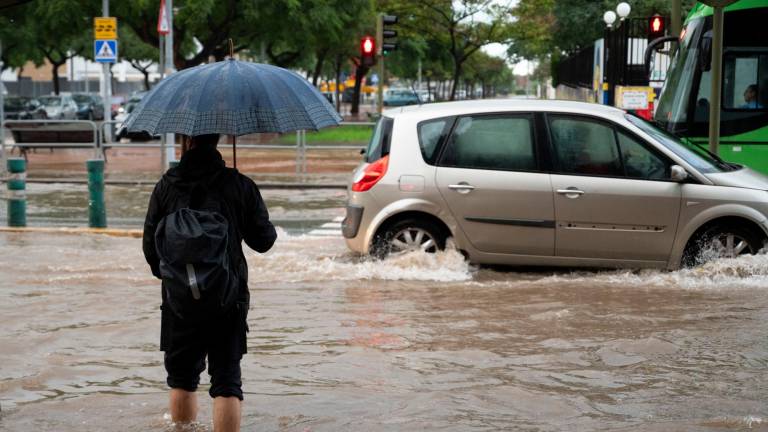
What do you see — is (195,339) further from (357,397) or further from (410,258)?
(410,258)

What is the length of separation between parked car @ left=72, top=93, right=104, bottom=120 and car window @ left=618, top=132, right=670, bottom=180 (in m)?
46.2

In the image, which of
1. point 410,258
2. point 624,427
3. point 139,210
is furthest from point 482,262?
point 139,210

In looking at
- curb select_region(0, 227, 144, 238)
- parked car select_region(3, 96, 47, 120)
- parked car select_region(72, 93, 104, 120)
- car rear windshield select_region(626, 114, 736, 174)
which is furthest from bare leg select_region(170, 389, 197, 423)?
parked car select_region(72, 93, 104, 120)

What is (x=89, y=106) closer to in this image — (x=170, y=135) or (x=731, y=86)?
(x=170, y=135)

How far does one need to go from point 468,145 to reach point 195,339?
19.5 ft

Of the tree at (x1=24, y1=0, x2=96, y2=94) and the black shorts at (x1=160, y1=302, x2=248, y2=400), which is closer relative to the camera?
the black shorts at (x1=160, y1=302, x2=248, y2=400)

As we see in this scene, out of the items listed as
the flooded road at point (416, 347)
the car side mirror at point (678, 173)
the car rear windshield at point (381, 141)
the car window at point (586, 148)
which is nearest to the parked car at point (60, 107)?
the flooded road at point (416, 347)

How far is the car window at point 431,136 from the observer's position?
1059 cm

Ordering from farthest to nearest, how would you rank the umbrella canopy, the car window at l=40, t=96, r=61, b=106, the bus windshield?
1. the car window at l=40, t=96, r=61, b=106
2. the bus windshield
3. the umbrella canopy

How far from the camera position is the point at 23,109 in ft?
178

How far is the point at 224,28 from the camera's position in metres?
34.9

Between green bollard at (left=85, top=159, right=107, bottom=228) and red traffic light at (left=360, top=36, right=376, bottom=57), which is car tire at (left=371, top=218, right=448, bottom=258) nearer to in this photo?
green bollard at (left=85, top=159, right=107, bottom=228)

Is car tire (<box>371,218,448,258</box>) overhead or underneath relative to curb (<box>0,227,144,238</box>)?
overhead

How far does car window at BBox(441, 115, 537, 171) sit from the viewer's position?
10.5 meters
